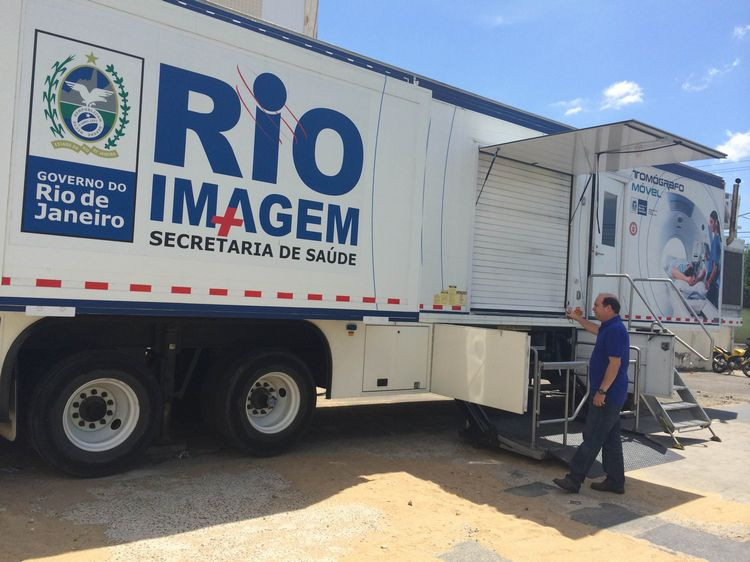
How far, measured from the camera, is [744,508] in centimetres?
562

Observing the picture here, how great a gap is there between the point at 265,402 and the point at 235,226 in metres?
1.80

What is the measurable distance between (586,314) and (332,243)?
4.72 m

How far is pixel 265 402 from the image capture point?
6.33 meters

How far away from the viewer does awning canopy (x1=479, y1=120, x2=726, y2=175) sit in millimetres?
7191

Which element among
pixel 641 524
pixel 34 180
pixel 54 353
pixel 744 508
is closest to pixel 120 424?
pixel 54 353

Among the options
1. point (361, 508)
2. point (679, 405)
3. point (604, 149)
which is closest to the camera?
point (361, 508)

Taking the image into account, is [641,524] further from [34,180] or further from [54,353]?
[34,180]

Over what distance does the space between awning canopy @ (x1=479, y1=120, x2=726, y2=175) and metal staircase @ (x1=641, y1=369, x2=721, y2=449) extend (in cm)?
277

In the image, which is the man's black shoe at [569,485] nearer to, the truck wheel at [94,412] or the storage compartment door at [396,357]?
the storage compartment door at [396,357]

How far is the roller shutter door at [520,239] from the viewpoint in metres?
8.09

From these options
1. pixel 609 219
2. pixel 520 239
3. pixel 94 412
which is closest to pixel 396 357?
pixel 520 239

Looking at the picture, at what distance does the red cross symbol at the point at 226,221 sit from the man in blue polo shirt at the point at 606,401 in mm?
3269

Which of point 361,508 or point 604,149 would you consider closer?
point 361,508

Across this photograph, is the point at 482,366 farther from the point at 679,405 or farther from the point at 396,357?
the point at 679,405
